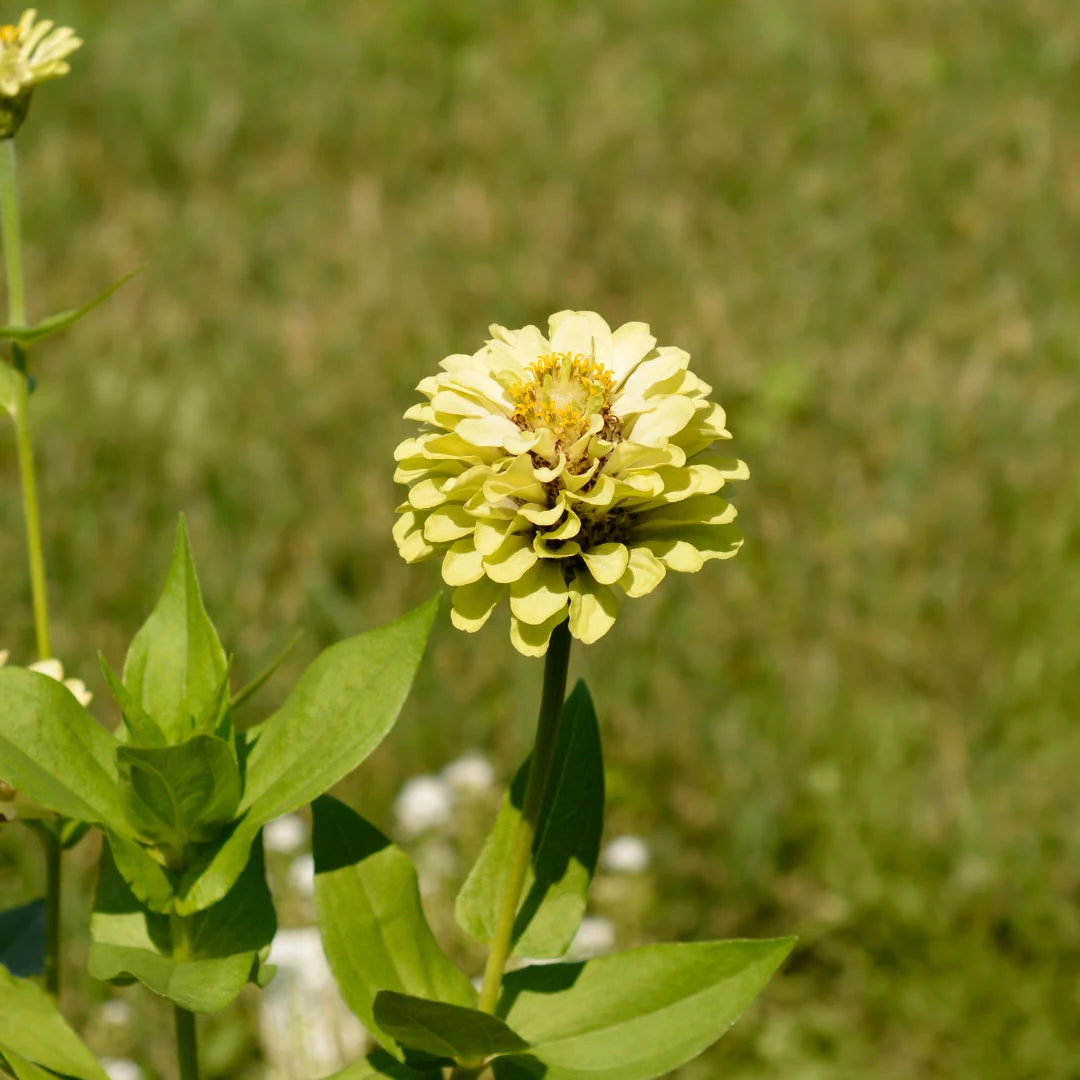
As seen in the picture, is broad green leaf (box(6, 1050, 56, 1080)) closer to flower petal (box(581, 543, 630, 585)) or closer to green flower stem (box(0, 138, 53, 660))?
green flower stem (box(0, 138, 53, 660))

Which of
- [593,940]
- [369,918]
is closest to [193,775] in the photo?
[369,918]

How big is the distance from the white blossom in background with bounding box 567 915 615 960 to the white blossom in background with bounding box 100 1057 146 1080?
787mm

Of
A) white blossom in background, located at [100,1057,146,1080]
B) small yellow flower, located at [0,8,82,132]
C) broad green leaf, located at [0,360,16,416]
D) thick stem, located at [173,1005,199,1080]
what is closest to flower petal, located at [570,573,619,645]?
thick stem, located at [173,1005,199,1080]

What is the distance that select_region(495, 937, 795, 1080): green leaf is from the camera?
1.18 metres

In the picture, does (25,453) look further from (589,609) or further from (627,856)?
(627,856)

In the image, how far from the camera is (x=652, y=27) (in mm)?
6043

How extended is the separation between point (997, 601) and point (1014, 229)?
2.00 meters

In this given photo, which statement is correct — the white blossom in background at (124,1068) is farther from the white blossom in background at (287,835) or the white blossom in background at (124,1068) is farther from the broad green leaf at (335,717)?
the broad green leaf at (335,717)

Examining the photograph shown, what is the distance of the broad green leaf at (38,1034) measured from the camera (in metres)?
1.21

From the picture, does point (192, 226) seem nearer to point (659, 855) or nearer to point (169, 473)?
point (169, 473)

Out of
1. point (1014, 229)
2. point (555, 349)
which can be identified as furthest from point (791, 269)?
point (555, 349)

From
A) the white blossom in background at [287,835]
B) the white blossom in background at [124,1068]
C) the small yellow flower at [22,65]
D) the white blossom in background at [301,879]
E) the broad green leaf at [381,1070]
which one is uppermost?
the small yellow flower at [22,65]

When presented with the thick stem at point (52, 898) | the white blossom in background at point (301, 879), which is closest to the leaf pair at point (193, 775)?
the thick stem at point (52, 898)

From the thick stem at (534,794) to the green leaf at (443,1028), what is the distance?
0.03m
